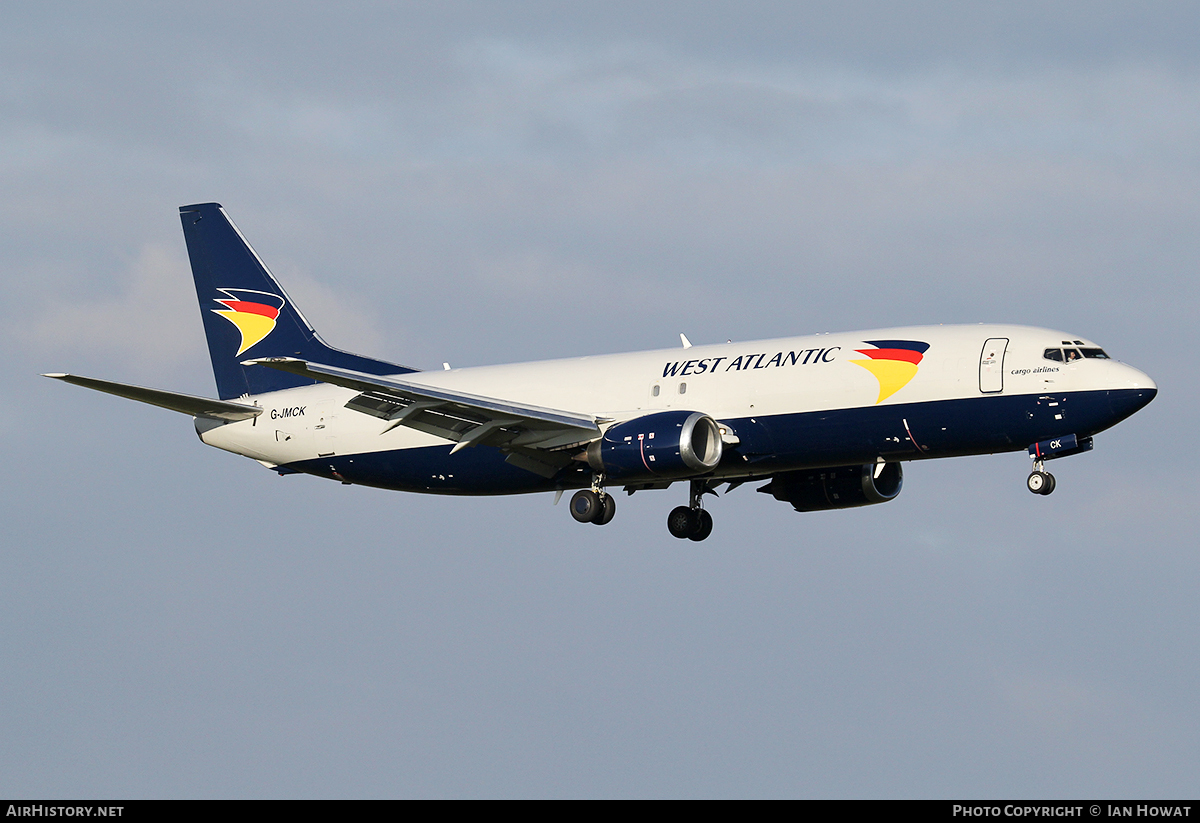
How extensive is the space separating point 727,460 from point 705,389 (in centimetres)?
227

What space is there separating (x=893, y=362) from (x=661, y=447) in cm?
700

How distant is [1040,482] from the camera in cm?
4622

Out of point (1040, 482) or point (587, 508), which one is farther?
point (587, 508)

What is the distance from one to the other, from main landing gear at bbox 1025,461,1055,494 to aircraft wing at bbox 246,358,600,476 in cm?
1273

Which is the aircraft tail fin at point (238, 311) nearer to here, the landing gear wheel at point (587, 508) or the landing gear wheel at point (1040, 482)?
the landing gear wheel at point (587, 508)

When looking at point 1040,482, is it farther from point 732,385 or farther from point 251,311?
point 251,311

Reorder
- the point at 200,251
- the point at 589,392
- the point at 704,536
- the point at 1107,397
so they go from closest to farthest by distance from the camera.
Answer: the point at 1107,397 < the point at 589,392 < the point at 704,536 < the point at 200,251

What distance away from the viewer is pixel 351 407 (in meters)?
49.0

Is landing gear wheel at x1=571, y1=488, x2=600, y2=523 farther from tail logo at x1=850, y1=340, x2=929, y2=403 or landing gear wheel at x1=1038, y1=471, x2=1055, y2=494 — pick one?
landing gear wheel at x1=1038, y1=471, x2=1055, y2=494

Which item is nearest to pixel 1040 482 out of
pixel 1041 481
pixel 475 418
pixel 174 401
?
pixel 1041 481

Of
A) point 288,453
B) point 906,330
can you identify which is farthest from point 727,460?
point 288,453

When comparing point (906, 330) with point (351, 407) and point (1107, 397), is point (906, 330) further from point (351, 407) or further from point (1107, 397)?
point (351, 407)

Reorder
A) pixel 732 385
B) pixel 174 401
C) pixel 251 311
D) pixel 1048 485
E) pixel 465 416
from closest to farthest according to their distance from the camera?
pixel 1048 485, pixel 732 385, pixel 465 416, pixel 174 401, pixel 251 311
